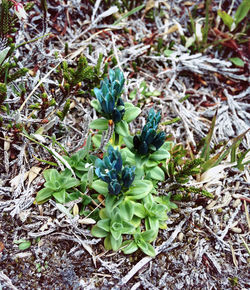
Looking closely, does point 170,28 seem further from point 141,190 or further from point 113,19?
point 141,190

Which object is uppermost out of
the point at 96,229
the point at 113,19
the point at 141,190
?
the point at 113,19

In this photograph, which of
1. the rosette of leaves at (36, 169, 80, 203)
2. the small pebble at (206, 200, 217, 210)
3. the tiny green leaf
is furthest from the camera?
the tiny green leaf

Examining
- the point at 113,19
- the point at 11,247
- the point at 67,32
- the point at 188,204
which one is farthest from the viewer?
the point at 113,19

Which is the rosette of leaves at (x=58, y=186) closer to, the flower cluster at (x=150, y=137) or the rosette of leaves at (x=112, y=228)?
the rosette of leaves at (x=112, y=228)

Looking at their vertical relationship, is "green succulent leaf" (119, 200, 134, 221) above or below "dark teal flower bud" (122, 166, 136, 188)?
below

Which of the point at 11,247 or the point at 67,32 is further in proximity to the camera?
the point at 67,32

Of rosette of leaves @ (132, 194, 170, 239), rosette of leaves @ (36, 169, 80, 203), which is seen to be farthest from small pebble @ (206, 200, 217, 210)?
rosette of leaves @ (36, 169, 80, 203)

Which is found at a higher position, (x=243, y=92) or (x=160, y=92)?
(x=160, y=92)

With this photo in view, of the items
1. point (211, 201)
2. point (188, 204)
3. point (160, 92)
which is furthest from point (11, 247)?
point (160, 92)

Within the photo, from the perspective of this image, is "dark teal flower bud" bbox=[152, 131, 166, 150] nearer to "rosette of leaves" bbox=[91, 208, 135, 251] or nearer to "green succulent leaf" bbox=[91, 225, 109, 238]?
"rosette of leaves" bbox=[91, 208, 135, 251]
